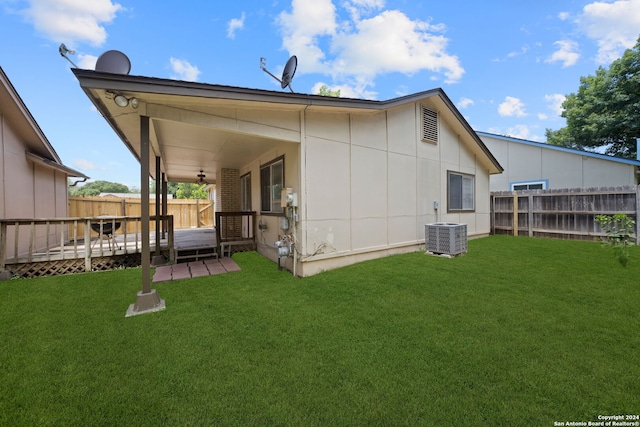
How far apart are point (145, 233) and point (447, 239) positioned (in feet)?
20.4

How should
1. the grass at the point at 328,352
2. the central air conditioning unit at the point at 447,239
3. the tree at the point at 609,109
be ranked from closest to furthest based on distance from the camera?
the grass at the point at 328,352
the central air conditioning unit at the point at 447,239
the tree at the point at 609,109

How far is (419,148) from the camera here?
24.5 feet

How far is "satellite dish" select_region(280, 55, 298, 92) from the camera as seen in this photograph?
18.7 ft

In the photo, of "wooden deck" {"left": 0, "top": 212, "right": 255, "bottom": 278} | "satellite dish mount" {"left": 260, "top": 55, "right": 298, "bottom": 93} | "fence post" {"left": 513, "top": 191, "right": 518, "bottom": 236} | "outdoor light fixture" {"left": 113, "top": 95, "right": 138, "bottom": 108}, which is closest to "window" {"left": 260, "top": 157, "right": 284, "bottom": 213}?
"wooden deck" {"left": 0, "top": 212, "right": 255, "bottom": 278}

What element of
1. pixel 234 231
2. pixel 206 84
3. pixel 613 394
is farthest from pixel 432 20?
pixel 613 394

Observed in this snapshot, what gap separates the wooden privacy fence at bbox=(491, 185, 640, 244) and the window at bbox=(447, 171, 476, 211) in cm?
207

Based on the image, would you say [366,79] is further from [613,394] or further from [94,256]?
[613,394]

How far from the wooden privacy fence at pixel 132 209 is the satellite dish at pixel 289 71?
5.64 m

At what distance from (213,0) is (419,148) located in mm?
8652

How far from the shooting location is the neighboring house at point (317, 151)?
13.2 ft


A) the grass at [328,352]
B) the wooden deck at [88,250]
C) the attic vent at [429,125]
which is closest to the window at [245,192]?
the wooden deck at [88,250]

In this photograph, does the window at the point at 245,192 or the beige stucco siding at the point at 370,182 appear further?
the window at the point at 245,192

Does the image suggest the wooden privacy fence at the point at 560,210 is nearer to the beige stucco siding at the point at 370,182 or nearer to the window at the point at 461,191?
the window at the point at 461,191

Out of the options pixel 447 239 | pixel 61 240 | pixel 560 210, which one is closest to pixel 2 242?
pixel 61 240
